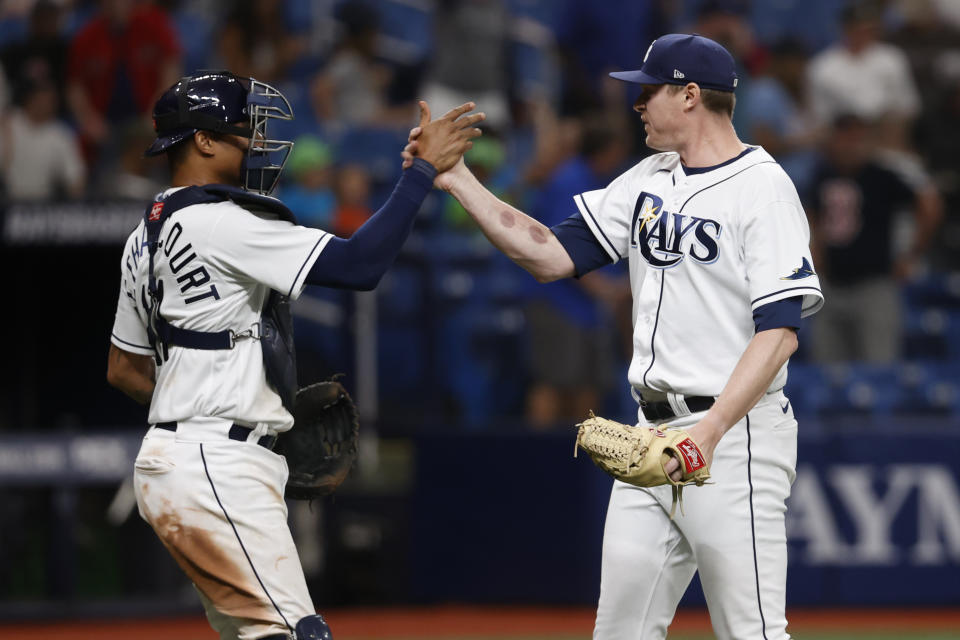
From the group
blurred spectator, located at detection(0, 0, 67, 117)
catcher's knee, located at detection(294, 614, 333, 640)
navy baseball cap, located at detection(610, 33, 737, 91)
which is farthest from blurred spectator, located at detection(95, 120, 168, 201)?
catcher's knee, located at detection(294, 614, 333, 640)

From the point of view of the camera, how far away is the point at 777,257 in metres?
3.66

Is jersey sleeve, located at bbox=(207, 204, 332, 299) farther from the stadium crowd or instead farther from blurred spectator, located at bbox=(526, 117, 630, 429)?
blurred spectator, located at bbox=(526, 117, 630, 429)

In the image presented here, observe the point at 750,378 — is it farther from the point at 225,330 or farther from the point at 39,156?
the point at 39,156

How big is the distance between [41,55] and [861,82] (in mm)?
6222

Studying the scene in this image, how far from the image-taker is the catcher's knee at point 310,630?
138 inches

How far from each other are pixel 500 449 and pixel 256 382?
15.1ft

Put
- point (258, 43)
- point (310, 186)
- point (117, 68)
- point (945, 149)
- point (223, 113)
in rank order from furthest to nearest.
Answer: point (258, 43)
point (945, 149)
point (117, 68)
point (310, 186)
point (223, 113)

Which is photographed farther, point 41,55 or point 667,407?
point 41,55

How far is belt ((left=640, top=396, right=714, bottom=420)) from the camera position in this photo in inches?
150

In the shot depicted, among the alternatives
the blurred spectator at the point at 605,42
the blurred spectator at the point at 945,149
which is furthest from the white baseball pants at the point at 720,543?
the blurred spectator at the point at 945,149

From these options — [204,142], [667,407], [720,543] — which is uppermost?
[204,142]

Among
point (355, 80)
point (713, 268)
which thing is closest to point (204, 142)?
point (713, 268)

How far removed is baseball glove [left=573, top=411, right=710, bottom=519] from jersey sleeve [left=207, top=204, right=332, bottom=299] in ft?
3.01

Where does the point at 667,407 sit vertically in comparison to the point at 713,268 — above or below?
below
